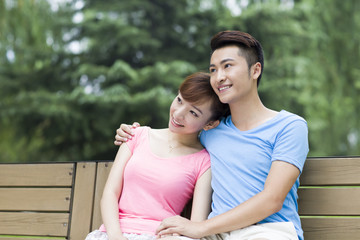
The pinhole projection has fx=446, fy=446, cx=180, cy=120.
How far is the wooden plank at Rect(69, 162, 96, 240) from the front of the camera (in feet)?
8.53

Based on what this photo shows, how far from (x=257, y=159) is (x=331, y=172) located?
455 mm

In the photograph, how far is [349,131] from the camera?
8.52 metres

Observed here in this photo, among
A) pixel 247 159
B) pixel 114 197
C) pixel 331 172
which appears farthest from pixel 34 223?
pixel 331 172

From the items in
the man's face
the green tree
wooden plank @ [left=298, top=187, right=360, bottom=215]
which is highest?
the green tree

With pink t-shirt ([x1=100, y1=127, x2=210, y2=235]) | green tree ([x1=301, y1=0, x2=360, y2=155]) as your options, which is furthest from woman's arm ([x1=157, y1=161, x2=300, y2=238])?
green tree ([x1=301, y1=0, x2=360, y2=155])

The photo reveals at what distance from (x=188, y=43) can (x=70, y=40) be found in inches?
91.7

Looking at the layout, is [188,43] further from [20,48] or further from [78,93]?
[20,48]

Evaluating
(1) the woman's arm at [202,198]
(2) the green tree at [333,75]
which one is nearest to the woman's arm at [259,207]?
(1) the woman's arm at [202,198]

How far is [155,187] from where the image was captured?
2.15 metres

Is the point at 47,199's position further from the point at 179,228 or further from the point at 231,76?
the point at 231,76

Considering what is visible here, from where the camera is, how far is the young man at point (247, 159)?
1.87 m

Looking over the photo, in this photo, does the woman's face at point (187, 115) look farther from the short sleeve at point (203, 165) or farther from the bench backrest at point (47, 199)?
the bench backrest at point (47, 199)

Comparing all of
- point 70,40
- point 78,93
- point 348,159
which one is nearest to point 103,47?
point 70,40

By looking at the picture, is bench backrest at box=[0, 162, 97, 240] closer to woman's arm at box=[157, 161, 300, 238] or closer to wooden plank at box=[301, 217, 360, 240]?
woman's arm at box=[157, 161, 300, 238]
